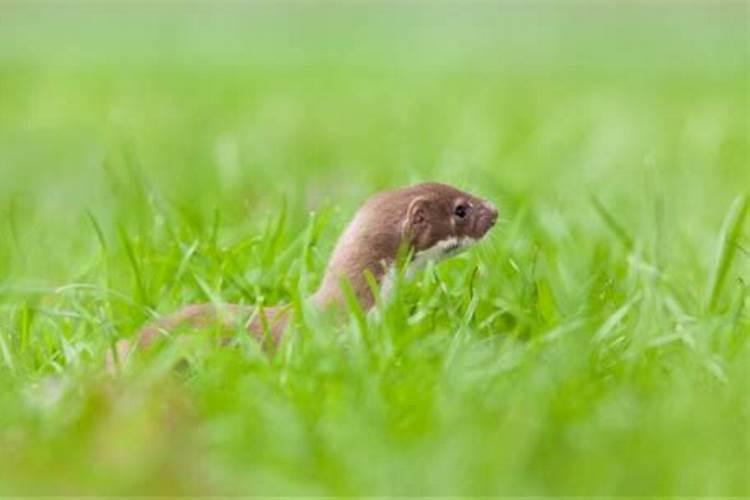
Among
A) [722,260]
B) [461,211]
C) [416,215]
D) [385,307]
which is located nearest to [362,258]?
[416,215]

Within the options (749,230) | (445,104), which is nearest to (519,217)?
(749,230)

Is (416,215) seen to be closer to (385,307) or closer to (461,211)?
(461,211)

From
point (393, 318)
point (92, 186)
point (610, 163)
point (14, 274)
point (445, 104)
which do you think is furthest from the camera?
point (445, 104)

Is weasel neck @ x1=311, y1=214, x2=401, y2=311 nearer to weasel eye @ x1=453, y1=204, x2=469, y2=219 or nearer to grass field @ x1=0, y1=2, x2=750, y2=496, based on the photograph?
grass field @ x1=0, y1=2, x2=750, y2=496

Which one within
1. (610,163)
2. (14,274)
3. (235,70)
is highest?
(14,274)

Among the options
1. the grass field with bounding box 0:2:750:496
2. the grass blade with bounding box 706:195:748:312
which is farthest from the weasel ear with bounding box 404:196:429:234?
the grass blade with bounding box 706:195:748:312

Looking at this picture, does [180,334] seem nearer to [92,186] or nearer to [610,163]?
[92,186]
